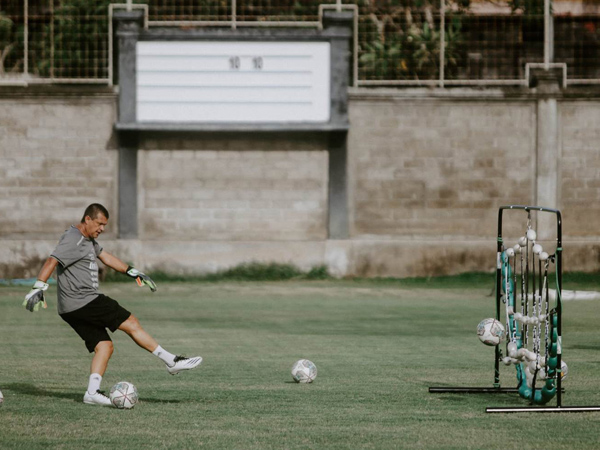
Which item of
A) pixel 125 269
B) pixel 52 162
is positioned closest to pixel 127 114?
pixel 52 162

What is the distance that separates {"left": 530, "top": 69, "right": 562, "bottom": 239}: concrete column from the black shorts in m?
17.1

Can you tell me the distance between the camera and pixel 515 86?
25578 millimetres

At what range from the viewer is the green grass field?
7.96m

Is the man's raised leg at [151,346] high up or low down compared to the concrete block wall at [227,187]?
down

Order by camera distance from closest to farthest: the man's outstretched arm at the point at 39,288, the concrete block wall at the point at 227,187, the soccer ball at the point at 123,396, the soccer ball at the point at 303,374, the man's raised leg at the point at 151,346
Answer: the soccer ball at the point at 123,396, the man's outstretched arm at the point at 39,288, the man's raised leg at the point at 151,346, the soccer ball at the point at 303,374, the concrete block wall at the point at 227,187

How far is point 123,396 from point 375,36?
18.2m

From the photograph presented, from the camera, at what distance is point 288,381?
10.8 m

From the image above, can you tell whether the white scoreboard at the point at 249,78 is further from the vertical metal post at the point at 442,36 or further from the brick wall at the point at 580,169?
the brick wall at the point at 580,169

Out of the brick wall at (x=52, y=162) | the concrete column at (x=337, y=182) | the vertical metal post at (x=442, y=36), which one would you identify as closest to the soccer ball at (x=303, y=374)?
the concrete column at (x=337, y=182)

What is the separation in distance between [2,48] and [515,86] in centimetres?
1235

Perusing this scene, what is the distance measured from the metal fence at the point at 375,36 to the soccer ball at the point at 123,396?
56.3 feet

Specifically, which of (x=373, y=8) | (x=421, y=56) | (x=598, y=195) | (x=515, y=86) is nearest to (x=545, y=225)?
(x=598, y=195)

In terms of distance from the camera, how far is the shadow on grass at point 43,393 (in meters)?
9.64

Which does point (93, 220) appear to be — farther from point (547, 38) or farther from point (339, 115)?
point (547, 38)
